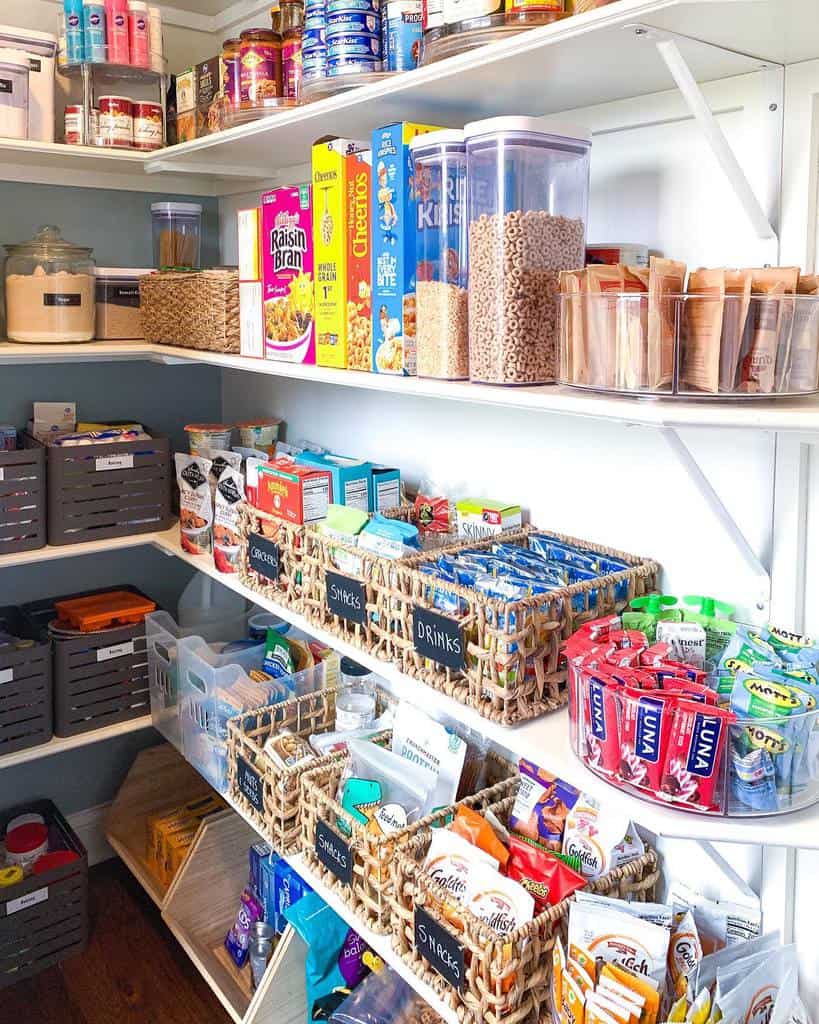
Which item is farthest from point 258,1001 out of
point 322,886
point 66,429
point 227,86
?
point 227,86

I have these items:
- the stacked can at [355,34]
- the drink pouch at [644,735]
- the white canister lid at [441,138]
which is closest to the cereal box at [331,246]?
the stacked can at [355,34]

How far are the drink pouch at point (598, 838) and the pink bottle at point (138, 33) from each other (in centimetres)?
194

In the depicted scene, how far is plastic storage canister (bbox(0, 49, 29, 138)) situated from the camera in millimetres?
2035

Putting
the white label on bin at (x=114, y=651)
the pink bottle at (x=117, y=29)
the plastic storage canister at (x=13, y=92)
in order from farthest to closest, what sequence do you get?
the white label on bin at (x=114, y=651) < the pink bottle at (x=117, y=29) < the plastic storage canister at (x=13, y=92)

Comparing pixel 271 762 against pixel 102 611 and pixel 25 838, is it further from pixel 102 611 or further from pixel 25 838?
pixel 25 838

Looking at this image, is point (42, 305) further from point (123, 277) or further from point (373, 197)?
point (373, 197)

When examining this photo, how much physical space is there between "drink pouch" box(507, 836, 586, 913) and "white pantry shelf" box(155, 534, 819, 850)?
24cm

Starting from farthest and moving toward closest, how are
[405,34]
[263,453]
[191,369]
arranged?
[191,369] → [263,453] → [405,34]

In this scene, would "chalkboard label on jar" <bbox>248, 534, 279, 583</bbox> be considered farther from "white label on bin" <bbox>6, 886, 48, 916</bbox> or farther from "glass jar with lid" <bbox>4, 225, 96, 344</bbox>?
"white label on bin" <bbox>6, 886, 48, 916</bbox>

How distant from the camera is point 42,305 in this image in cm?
219

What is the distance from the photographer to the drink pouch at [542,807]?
57.3 inches

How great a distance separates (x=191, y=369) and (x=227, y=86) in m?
1.01

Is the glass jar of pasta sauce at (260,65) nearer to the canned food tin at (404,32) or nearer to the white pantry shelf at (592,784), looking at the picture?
the canned food tin at (404,32)

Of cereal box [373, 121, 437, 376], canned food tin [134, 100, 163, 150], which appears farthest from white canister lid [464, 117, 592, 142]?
canned food tin [134, 100, 163, 150]
